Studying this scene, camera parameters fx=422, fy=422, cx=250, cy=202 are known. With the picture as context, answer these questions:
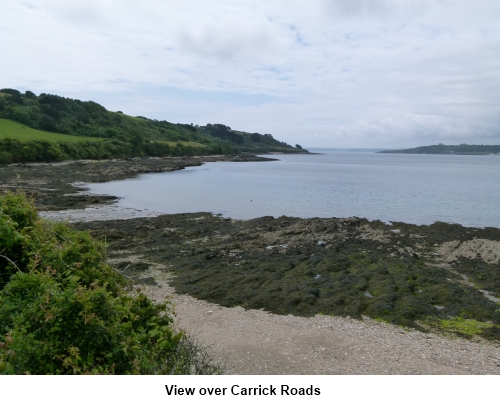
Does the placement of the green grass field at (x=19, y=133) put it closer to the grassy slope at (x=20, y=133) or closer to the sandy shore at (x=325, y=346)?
the grassy slope at (x=20, y=133)

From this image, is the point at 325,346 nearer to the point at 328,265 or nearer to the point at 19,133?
the point at 328,265

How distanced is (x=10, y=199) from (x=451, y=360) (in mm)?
8443

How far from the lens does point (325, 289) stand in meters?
12.9

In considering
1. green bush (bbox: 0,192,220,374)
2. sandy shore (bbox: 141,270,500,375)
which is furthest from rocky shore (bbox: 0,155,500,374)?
green bush (bbox: 0,192,220,374)

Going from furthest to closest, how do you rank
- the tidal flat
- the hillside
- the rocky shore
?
1. the hillside
2. the tidal flat
3. the rocky shore

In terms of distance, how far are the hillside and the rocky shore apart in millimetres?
52722

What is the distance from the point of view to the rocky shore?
8.33 metres

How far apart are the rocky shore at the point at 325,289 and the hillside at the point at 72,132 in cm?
5272

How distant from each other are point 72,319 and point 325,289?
9.86 metres

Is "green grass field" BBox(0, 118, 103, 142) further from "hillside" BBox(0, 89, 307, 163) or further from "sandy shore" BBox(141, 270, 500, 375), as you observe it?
"sandy shore" BBox(141, 270, 500, 375)

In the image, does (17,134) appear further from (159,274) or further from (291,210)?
(159,274)

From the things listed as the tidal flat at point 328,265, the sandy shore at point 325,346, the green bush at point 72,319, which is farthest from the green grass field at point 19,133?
the green bush at point 72,319

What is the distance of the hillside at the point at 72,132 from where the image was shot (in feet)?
225

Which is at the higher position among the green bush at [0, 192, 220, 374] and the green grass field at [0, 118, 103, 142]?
the green grass field at [0, 118, 103, 142]
